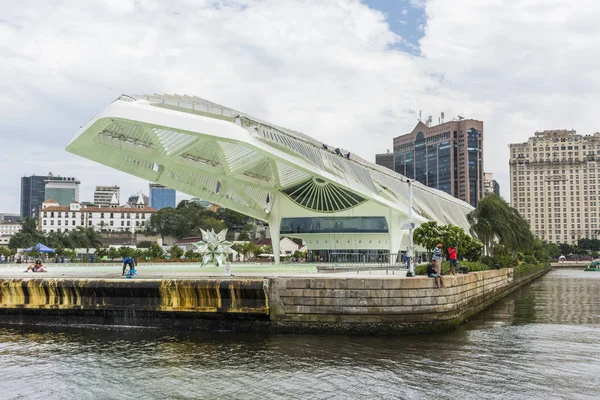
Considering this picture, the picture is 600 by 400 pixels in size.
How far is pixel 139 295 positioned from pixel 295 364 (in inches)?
435

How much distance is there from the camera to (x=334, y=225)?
7569 centimetres

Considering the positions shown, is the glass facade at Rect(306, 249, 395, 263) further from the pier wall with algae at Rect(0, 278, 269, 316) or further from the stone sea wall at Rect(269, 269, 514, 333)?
the stone sea wall at Rect(269, 269, 514, 333)

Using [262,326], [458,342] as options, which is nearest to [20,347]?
[262,326]

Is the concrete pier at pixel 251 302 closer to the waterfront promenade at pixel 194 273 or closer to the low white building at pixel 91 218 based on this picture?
the waterfront promenade at pixel 194 273

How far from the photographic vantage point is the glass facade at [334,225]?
73.3 meters

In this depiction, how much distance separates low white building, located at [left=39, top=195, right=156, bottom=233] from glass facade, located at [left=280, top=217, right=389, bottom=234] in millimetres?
105187

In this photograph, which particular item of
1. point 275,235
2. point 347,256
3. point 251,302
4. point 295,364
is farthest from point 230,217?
point 295,364

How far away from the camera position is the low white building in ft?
582

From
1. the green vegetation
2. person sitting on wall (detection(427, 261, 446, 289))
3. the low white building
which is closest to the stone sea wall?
person sitting on wall (detection(427, 261, 446, 289))

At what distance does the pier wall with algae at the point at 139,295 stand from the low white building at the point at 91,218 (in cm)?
14638

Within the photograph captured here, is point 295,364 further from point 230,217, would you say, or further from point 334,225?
point 230,217

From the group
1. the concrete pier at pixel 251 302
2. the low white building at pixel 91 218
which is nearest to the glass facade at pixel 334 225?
the concrete pier at pixel 251 302

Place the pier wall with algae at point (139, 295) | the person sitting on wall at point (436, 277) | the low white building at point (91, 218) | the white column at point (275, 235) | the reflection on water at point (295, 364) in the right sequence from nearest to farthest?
the reflection on water at point (295, 364) < the person sitting on wall at point (436, 277) < the pier wall with algae at point (139, 295) < the white column at point (275, 235) < the low white building at point (91, 218)

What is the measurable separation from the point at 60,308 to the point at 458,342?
18.6 m
